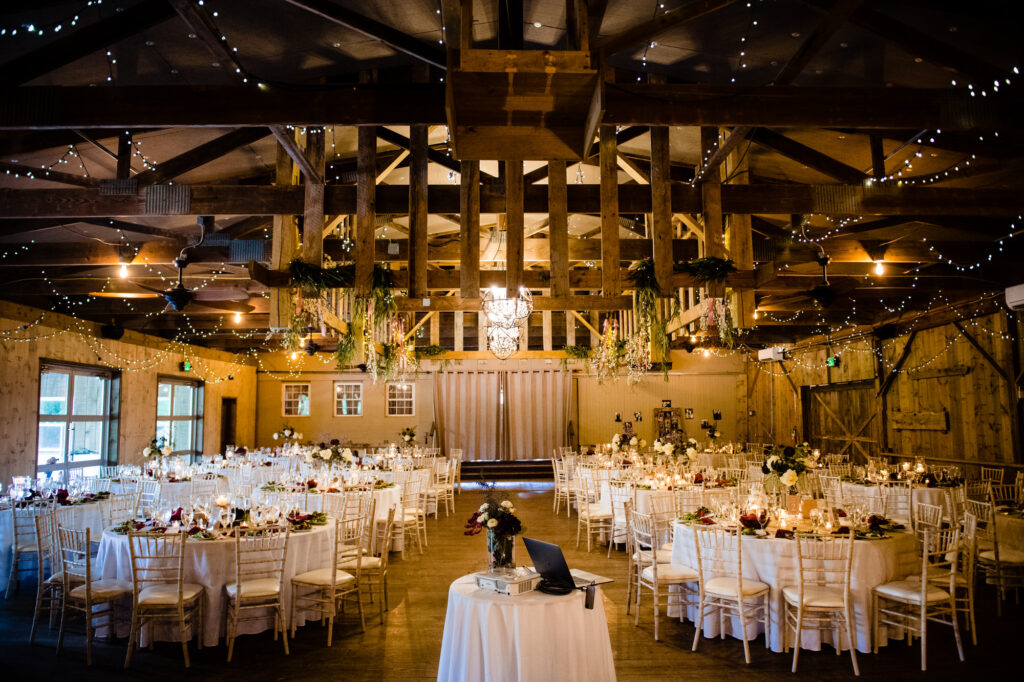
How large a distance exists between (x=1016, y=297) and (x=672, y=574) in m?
6.25

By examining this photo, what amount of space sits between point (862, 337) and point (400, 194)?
1018cm

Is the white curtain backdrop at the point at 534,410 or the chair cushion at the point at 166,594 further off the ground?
the white curtain backdrop at the point at 534,410

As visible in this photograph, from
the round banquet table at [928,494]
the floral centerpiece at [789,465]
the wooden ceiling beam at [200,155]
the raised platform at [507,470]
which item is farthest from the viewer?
the raised platform at [507,470]

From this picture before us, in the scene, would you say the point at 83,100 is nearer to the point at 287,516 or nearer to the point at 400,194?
the point at 400,194

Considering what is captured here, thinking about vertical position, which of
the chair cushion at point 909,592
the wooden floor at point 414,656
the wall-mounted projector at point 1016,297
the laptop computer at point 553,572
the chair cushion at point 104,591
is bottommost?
the wooden floor at point 414,656

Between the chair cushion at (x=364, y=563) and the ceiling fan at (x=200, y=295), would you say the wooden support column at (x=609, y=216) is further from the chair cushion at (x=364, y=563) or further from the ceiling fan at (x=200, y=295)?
the ceiling fan at (x=200, y=295)

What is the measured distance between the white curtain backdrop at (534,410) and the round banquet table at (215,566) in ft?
41.0

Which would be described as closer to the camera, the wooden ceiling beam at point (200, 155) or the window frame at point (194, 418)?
the wooden ceiling beam at point (200, 155)

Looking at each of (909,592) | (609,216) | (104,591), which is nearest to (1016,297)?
(909,592)

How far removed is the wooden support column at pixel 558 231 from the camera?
6508 millimetres

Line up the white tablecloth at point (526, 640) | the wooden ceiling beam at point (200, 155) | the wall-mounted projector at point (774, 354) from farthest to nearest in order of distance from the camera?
the wall-mounted projector at point (774, 354) < the wooden ceiling beam at point (200, 155) < the white tablecloth at point (526, 640)

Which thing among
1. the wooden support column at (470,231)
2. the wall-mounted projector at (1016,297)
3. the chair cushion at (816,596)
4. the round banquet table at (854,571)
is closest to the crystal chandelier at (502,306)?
the wooden support column at (470,231)

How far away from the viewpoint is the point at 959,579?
4996 millimetres

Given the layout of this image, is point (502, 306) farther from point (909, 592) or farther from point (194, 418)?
point (194, 418)
